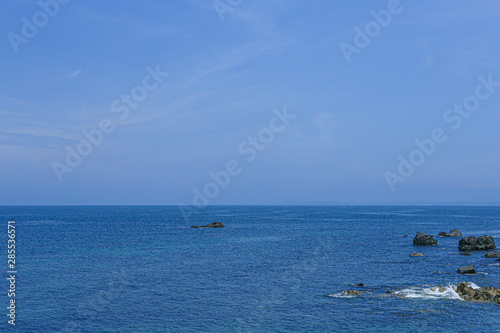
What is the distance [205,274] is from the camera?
6550 centimetres

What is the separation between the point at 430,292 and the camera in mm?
52031

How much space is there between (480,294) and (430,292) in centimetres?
569

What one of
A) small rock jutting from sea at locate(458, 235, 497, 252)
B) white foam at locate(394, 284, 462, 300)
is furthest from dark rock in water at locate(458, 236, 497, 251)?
white foam at locate(394, 284, 462, 300)

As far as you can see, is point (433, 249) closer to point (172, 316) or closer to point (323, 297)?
point (323, 297)

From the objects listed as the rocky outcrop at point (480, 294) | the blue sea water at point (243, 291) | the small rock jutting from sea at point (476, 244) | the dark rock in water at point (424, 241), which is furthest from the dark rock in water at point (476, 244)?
the rocky outcrop at point (480, 294)

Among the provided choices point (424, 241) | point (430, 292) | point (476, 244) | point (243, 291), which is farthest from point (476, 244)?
point (243, 291)

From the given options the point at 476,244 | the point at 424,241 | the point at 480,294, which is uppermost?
the point at 476,244

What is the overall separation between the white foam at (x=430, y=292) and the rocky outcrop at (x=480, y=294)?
2.66 ft

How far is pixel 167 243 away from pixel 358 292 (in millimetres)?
69313

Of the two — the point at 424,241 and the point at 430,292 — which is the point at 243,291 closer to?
the point at 430,292

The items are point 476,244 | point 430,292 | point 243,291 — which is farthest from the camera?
point 476,244

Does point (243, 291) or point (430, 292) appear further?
point (243, 291)

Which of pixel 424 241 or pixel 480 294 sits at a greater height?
pixel 424 241

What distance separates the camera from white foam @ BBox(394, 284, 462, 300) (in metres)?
50.0
